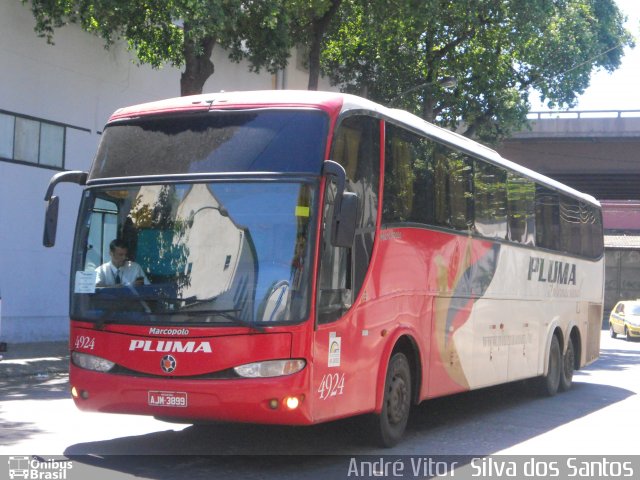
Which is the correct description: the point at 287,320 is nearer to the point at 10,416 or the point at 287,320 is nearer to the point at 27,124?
the point at 10,416

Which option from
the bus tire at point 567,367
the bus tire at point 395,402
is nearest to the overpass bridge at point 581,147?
the bus tire at point 567,367

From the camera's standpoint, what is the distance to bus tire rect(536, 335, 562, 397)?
1602 cm

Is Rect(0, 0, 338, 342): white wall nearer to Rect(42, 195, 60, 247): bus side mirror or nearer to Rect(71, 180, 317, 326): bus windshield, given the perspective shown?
Rect(42, 195, 60, 247): bus side mirror

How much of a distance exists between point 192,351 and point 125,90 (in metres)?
17.5

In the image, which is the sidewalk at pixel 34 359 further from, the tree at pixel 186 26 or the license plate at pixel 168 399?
the license plate at pixel 168 399

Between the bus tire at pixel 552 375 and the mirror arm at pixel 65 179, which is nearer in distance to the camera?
the mirror arm at pixel 65 179

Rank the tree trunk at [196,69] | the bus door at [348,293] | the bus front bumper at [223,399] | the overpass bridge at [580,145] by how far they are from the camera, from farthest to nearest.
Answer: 1. the overpass bridge at [580,145]
2. the tree trunk at [196,69]
3. the bus door at [348,293]
4. the bus front bumper at [223,399]

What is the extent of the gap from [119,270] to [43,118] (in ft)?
48.3

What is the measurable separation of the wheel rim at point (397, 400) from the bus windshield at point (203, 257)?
2054 mm

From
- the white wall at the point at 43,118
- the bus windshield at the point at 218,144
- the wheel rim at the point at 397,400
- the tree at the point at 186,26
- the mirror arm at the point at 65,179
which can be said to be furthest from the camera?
the white wall at the point at 43,118

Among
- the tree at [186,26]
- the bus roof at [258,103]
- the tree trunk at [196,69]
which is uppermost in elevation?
the tree at [186,26]

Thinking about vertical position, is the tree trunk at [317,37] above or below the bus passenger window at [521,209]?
above

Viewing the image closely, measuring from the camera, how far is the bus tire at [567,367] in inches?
665

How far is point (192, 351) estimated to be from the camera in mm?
8250
